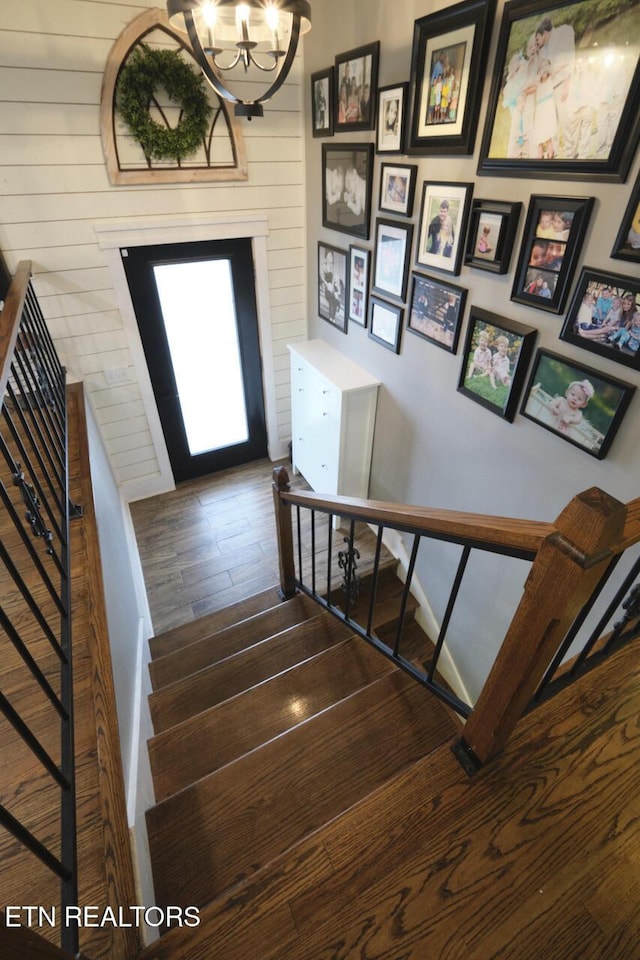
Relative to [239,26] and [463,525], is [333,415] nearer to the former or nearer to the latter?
[239,26]

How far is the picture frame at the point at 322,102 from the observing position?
2754mm

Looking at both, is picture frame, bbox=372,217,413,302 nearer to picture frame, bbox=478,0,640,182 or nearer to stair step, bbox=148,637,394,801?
picture frame, bbox=478,0,640,182

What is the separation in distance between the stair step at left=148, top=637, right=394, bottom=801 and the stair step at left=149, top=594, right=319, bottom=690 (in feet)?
1.84

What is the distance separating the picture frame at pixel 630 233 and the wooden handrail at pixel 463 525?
3.40 feet

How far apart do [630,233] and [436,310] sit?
979mm

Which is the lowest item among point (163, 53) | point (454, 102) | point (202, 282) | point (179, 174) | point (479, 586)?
point (479, 586)

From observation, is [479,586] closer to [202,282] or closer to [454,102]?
[454,102]

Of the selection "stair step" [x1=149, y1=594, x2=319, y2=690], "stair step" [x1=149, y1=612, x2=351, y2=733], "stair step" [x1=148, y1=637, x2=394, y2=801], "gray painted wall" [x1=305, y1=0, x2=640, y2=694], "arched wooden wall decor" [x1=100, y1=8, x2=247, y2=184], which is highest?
"arched wooden wall decor" [x1=100, y1=8, x2=247, y2=184]

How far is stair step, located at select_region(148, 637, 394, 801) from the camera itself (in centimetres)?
170

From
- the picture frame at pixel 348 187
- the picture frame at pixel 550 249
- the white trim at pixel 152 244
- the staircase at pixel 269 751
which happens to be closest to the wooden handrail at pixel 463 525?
the staircase at pixel 269 751

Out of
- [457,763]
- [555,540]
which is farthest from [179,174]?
[457,763]

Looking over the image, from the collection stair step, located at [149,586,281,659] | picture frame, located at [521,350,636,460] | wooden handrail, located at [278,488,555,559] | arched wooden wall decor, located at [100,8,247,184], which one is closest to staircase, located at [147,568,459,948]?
stair step, located at [149,586,281,659]

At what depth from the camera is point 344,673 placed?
1961 millimetres

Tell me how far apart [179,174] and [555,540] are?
3.23 metres
